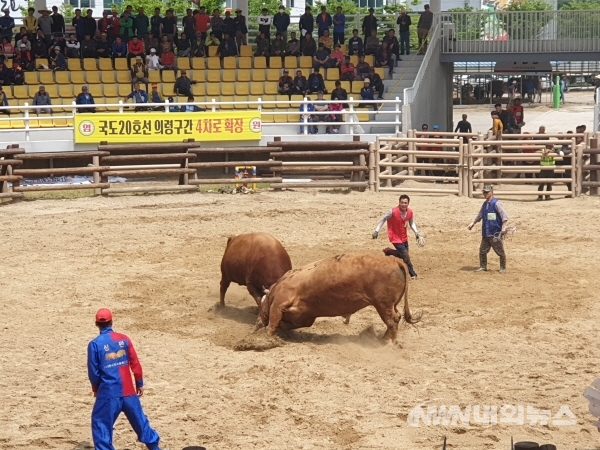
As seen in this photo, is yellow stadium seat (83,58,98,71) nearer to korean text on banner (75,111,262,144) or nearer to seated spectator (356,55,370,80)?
korean text on banner (75,111,262,144)

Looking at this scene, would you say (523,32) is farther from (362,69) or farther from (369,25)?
(362,69)

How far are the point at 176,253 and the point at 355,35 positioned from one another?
14.7 meters

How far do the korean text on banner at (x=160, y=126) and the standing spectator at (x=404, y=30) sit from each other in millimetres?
7398

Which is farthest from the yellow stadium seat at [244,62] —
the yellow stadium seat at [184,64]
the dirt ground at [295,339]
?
the dirt ground at [295,339]

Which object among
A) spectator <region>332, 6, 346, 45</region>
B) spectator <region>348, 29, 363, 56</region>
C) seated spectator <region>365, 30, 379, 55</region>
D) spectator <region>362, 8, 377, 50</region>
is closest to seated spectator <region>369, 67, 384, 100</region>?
spectator <region>348, 29, 363, 56</region>

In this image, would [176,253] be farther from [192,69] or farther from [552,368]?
[192,69]

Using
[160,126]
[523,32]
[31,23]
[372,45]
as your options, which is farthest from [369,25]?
[31,23]

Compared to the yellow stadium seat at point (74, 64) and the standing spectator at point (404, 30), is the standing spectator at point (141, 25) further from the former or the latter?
the standing spectator at point (404, 30)

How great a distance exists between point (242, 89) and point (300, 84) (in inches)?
71.8

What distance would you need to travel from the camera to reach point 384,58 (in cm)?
2933

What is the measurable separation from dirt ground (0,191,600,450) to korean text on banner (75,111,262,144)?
208 inches

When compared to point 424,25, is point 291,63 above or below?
below

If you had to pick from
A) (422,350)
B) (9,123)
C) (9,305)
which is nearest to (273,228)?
(9,305)

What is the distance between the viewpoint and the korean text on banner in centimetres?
2447
